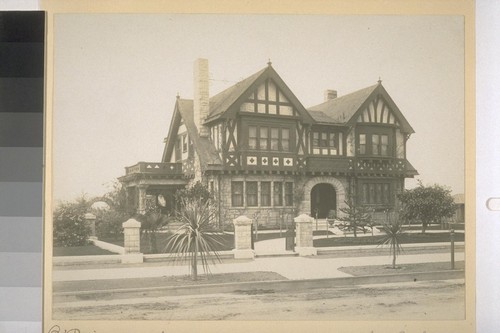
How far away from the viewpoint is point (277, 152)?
4.25 meters

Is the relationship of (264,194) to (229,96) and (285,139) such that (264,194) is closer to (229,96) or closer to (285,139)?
(285,139)

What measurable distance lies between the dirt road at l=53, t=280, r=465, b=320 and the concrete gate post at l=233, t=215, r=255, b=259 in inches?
12.2

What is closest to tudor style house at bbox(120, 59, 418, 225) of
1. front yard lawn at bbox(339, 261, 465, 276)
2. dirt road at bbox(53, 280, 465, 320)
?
front yard lawn at bbox(339, 261, 465, 276)

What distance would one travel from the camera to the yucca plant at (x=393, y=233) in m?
4.22

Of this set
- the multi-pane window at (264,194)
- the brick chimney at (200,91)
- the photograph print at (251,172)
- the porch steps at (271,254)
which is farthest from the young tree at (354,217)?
the brick chimney at (200,91)

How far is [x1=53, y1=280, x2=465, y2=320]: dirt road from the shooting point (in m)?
4.05

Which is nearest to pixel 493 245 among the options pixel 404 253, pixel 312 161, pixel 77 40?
pixel 404 253

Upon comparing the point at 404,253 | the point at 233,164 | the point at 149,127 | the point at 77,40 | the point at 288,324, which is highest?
the point at 77,40

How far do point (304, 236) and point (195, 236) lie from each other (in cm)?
90

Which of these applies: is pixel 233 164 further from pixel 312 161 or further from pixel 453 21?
pixel 453 21

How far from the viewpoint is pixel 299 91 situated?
13.8 feet

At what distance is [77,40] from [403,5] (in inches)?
104

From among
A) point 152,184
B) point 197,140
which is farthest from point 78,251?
point 197,140

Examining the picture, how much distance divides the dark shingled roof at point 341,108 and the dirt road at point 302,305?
1399 millimetres
